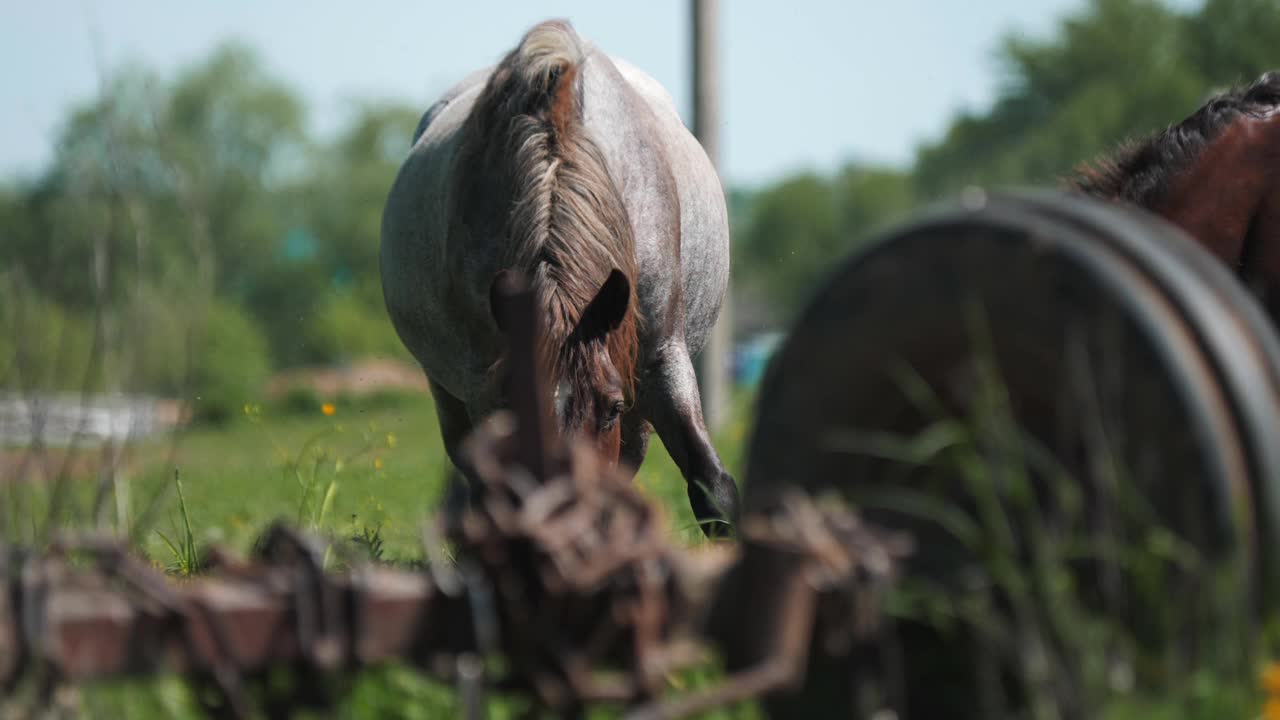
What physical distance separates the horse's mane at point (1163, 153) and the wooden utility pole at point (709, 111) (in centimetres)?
483

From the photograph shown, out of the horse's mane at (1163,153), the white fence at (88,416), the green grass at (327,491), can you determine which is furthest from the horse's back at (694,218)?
the white fence at (88,416)

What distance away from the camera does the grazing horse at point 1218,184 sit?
4738 mm

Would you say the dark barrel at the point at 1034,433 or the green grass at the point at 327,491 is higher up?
the dark barrel at the point at 1034,433

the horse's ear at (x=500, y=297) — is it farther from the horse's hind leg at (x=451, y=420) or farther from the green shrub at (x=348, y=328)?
the green shrub at (x=348, y=328)

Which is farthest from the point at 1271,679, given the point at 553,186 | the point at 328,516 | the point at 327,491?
the point at 328,516

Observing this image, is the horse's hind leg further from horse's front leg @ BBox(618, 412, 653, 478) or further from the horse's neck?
the horse's neck

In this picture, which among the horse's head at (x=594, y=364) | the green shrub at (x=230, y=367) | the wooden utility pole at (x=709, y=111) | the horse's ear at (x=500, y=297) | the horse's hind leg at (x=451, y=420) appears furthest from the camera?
the green shrub at (x=230, y=367)

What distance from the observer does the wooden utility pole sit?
9.97 metres

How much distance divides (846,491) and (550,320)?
170 centimetres

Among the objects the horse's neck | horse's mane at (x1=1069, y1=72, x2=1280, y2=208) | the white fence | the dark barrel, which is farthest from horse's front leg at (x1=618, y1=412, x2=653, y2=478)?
the dark barrel

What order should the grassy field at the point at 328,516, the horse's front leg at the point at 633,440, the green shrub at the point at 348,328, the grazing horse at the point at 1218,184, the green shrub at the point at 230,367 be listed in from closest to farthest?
the grassy field at the point at 328,516 < the grazing horse at the point at 1218,184 < the horse's front leg at the point at 633,440 < the green shrub at the point at 230,367 < the green shrub at the point at 348,328

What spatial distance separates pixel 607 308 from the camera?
156 inches

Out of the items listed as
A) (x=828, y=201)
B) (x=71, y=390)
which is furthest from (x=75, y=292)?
(x=828, y=201)

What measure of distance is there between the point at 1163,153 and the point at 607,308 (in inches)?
87.9
